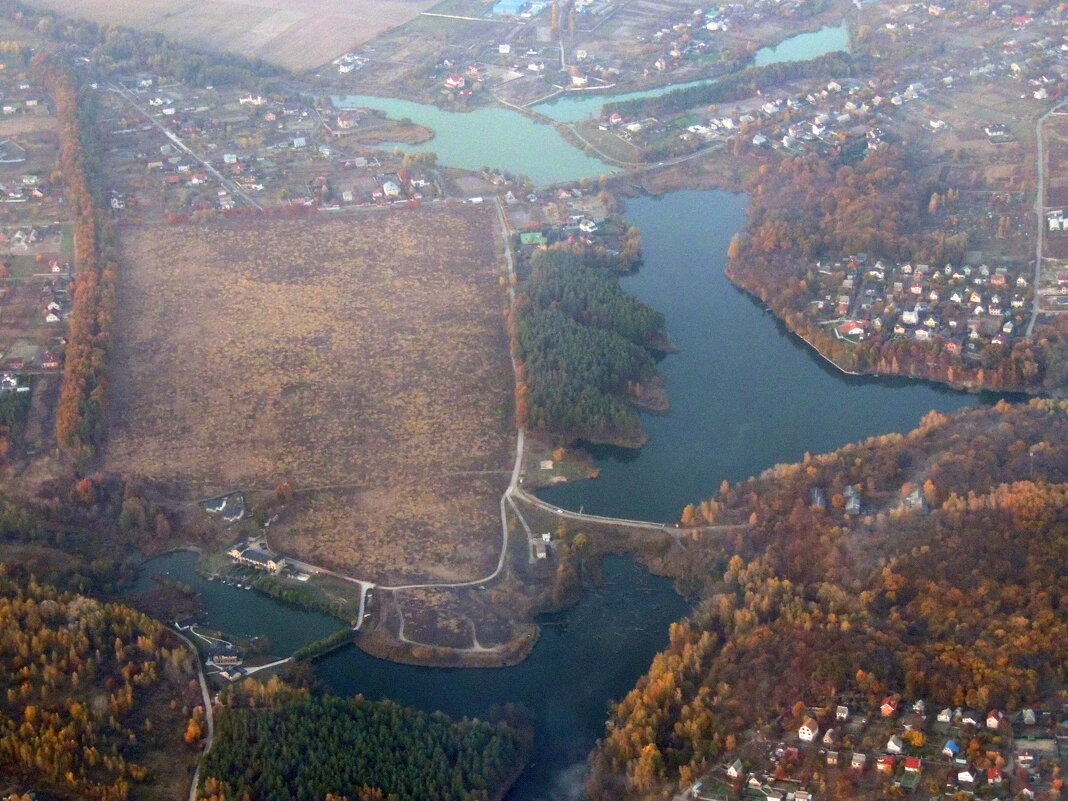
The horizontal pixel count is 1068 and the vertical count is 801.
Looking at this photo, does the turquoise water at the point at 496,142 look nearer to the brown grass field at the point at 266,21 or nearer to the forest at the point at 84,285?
the brown grass field at the point at 266,21

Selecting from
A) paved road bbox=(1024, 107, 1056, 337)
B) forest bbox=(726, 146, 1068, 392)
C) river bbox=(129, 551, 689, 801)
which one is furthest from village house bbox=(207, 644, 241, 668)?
paved road bbox=(1024, 107, 1056, 337)

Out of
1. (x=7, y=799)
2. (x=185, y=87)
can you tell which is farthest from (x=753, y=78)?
(x=7, y=799)

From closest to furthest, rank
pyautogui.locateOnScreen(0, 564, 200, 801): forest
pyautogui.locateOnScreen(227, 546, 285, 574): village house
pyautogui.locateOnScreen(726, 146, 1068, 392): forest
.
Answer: pyautogui.locateOnScreen(0, 564, 200, 801): forest → pyautogui.locateOnScreen(227, 546, 285, 574): village house → pyautogui.locateOnScreen(726, 146, 1068, 392): forest

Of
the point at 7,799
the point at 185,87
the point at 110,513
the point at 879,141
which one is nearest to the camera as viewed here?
the point at 7,799

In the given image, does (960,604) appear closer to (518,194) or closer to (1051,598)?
(1051,598)

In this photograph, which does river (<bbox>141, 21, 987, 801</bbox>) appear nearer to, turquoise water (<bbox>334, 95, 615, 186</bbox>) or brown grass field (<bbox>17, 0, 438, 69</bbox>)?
turquoise water (<bbox>334, 95, 615, 186</bbox>)

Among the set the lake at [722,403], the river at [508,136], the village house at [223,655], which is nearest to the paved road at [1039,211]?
the lake at [722,403]
